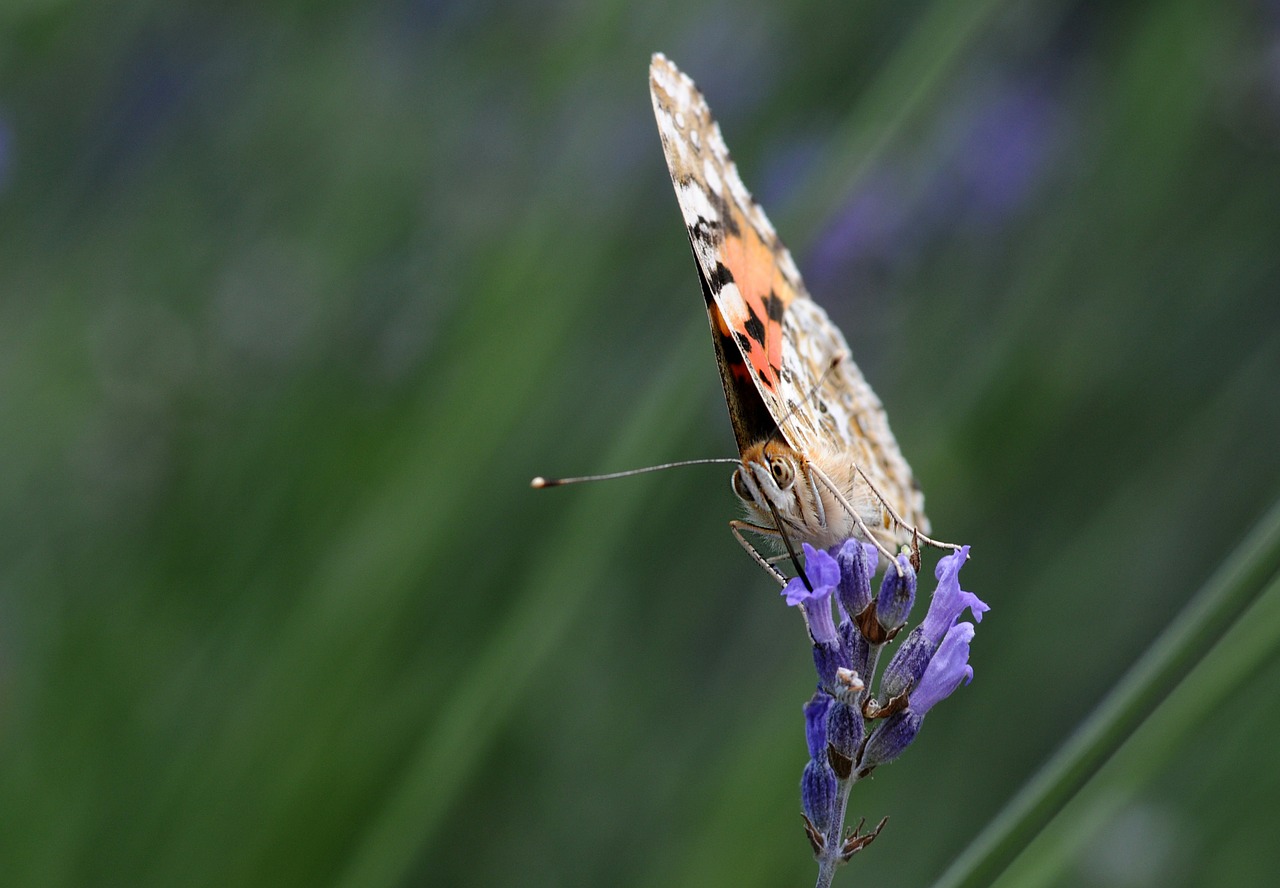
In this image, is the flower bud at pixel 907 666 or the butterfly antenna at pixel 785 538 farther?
the butterfly antenna at pixel 785 538

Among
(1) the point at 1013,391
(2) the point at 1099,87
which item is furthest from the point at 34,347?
(2) the point at 1099,87

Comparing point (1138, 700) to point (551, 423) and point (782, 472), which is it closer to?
point (782, 472)

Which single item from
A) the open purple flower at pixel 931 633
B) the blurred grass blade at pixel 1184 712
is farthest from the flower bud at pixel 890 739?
the blurred grass blade at pixel 1184 712

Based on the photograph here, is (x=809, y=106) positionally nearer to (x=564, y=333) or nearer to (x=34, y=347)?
(x=564, y=333)

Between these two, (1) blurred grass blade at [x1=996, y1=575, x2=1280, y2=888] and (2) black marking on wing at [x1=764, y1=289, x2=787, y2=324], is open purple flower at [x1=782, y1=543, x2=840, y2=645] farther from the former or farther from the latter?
(2) black marking on wing at [x1=764, y1=289, x2=787, y2=324]

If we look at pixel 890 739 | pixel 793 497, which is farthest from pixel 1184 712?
pixel 793 497

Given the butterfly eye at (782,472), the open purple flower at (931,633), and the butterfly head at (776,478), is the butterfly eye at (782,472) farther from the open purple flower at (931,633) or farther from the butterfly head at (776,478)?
the open purple flower at (931,633)

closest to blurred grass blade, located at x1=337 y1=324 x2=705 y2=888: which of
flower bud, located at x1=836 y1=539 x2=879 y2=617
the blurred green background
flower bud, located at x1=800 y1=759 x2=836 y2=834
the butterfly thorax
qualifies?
the blurred green background
